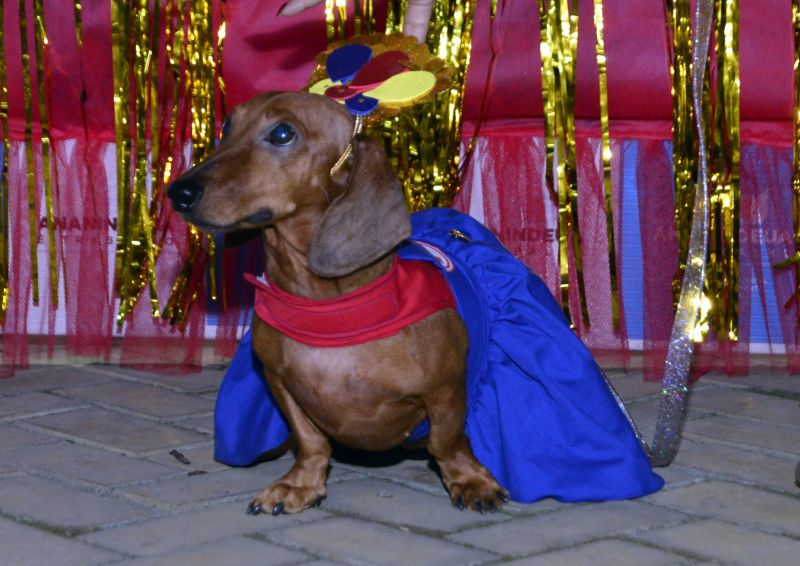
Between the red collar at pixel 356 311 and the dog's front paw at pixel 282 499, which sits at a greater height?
the red collar at pixel 356 311

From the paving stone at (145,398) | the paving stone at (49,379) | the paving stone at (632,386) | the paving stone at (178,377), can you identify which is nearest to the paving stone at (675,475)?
the paving stone at (632,386)

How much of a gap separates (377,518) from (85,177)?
168 cm

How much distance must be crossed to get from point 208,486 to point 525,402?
64 centimetres

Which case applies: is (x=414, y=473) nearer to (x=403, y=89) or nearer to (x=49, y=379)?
(x=403, y=89)

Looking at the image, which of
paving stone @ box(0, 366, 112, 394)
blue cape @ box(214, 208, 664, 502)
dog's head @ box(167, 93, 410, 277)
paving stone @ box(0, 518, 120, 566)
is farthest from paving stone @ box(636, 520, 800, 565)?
paving stone @ box(0, 366, 112, 394)

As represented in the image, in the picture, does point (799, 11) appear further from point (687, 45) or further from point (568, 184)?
point (568, 184)

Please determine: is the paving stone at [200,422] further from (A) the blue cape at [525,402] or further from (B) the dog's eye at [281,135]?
(B) the dog's eye at [281,135]

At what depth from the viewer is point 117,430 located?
3.03m

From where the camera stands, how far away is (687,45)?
3336 millimetres

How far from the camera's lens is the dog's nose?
7.11 feet

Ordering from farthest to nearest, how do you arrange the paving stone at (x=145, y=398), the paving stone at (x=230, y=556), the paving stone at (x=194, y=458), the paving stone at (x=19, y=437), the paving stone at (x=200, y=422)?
the paving stone at (x=145, y=398)
the paving stone at (x=200, y=422)
the paving stone at (x=19, y=437)
the paving stone at (x=194, y=458)
the paving stone at (x=230, y=556)

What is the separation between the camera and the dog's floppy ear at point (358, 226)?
88.9 inches

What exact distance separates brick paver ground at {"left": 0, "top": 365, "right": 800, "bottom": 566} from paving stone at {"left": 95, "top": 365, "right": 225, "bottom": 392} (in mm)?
191

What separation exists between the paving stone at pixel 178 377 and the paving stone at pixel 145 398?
0.05 meters
